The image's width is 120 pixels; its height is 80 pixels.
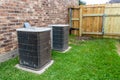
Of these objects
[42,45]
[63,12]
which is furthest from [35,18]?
[63,12]

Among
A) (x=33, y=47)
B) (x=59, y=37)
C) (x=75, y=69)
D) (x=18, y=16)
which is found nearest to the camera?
(x=33, y=47)

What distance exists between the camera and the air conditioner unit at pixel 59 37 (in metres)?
3.88

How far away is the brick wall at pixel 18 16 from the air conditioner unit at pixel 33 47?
455 mm

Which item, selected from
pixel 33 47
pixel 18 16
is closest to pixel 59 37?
pixel 18 16

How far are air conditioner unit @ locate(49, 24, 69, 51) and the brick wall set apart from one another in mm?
659

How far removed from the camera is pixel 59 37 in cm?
391

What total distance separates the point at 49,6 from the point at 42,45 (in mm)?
2556

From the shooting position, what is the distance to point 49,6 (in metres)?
4.79

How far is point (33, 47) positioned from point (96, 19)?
458cm

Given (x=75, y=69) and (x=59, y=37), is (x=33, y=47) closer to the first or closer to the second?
(x=75, y=69)

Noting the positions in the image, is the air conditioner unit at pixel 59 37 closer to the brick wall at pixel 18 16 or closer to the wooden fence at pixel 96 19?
the brick wall at pixel 18 16

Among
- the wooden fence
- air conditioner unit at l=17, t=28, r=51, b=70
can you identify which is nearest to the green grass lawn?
air conditioner unit at l=17, t=28, r=51, b=70

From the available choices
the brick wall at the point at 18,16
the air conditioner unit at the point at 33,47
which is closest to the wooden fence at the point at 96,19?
the brick wall at the point at 18,16

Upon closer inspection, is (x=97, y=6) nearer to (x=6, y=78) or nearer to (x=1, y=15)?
(x=1, y=15)
